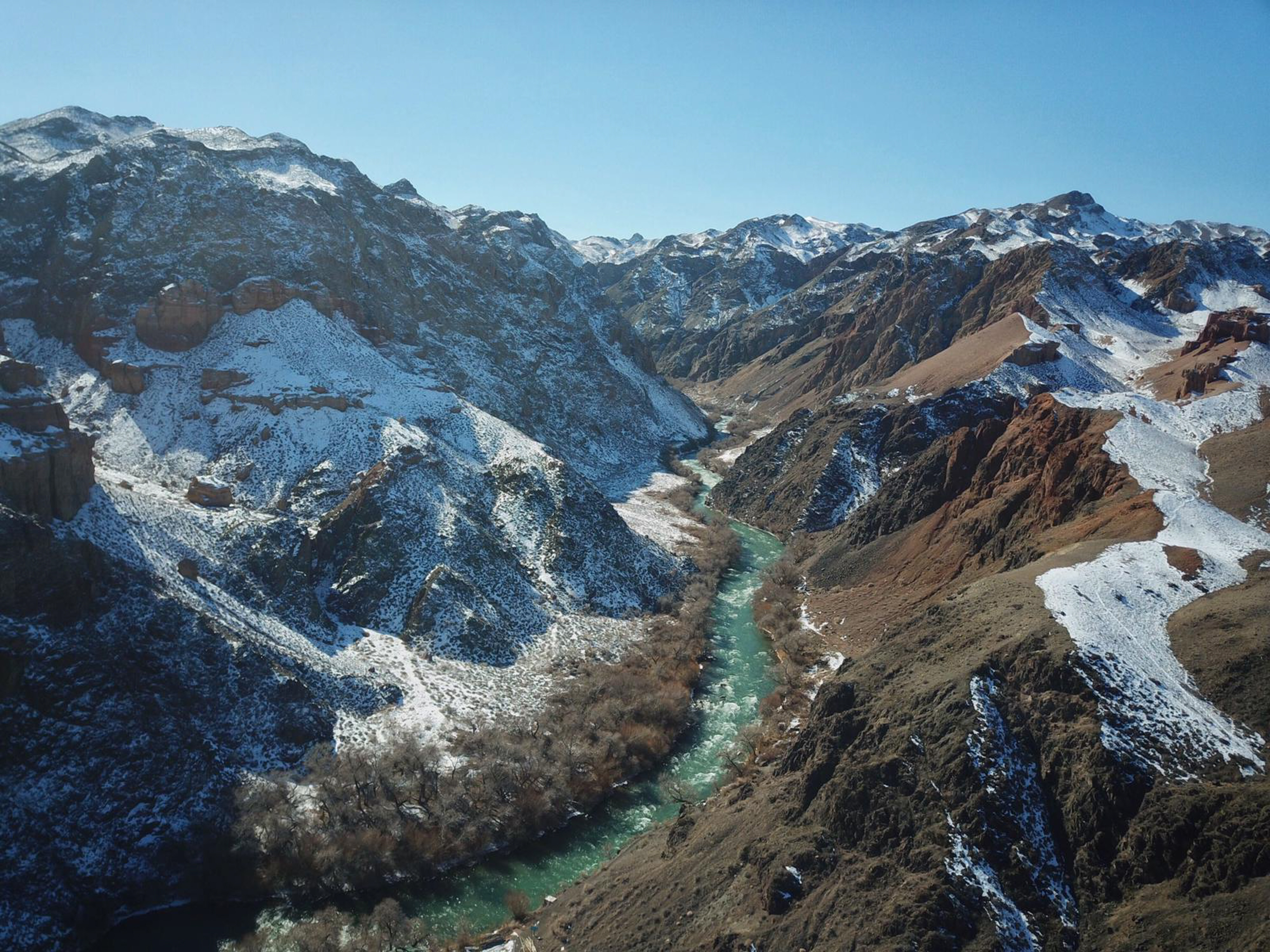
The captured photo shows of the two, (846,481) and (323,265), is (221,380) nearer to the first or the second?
(323,265)

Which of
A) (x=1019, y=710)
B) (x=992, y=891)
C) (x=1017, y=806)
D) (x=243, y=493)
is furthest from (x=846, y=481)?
(x=992, y=891)

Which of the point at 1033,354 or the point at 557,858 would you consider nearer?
the point at 557,858

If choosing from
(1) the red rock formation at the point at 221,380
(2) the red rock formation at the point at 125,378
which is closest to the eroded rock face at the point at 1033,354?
(1) the red rock formation at the point at 221,380

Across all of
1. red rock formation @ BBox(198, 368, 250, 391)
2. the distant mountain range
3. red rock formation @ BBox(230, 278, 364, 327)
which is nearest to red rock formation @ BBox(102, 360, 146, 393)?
the distant mountain range

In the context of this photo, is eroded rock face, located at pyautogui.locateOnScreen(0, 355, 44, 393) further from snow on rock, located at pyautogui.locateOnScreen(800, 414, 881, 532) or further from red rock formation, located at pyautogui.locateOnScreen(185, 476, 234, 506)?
snow on rock, located at pyautogui.locateOnScreen(800, 414, 881, 532)

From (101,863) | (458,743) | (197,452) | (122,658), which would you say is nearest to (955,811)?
(458,743)
